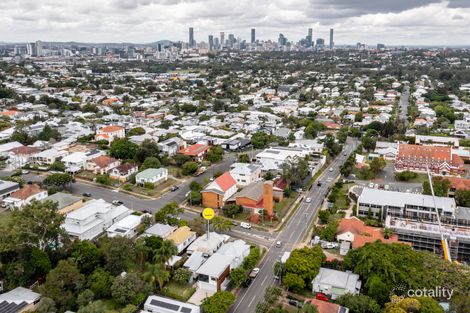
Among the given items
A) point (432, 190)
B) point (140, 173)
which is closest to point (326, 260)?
point (432, 190)

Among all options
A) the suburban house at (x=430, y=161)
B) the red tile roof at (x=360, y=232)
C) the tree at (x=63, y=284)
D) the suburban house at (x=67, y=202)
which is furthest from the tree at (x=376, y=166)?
the tree at (x=63, y=284)

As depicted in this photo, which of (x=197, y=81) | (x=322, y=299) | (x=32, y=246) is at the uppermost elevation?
(x=197, y=81)

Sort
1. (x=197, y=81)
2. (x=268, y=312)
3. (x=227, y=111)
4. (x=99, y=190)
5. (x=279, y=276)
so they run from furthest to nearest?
(x=197, y=81)
(x=227, y=111)
(x=99, y=190)
(x=279, y=276)
(x=268, y=312)

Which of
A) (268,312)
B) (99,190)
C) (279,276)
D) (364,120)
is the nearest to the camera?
(268,312)

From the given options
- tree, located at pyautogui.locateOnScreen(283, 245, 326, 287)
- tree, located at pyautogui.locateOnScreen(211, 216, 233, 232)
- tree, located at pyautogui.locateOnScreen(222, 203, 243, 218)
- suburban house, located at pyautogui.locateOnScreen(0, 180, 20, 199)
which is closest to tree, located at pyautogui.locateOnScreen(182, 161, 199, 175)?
tree, located at pyautogui.locateOnScreen(222, 203, 243, 218)

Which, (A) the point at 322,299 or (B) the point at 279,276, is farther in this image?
(B) the point at 279,276

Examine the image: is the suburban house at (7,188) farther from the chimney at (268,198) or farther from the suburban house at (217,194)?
the chimney at (268,198)

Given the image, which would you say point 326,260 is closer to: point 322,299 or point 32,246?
point 322,299
